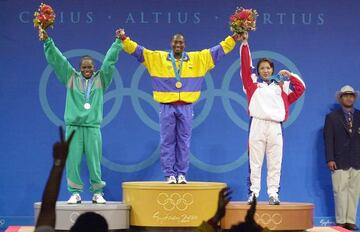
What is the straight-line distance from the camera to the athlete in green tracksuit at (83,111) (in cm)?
694

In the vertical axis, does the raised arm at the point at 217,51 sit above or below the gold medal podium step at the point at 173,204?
above

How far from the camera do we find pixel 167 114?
7.10 meters

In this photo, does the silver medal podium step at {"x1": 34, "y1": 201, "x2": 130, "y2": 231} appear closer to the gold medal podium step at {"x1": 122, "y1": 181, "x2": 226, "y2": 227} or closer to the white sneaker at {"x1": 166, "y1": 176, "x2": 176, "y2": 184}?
the gold medal podium step at {"x1": 122, "y1": 181, "x2": 226, "y2": 227}

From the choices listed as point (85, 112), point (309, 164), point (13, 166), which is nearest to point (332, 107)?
point (309, 164)

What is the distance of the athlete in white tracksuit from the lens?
7.03m

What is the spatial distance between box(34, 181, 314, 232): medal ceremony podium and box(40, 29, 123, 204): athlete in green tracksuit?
0.97 feet

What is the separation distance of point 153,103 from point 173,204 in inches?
85.6

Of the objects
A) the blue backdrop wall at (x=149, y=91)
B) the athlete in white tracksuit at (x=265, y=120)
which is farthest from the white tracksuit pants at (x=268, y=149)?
the blue backdrop wall at (x=149, y=91)

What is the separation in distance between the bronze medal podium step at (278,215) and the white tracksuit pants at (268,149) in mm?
315

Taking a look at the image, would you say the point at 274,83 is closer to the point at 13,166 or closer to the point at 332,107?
the point at 332,107

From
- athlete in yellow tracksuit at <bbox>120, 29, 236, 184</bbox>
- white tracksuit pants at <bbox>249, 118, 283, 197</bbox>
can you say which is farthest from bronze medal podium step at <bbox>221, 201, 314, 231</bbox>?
athlete in yellow tracksuit at <bbox>120, 29, 236, 184</bbox>

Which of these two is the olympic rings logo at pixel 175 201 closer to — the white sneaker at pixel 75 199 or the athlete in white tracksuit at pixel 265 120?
the athlete in white tracksuit at pixel 265 120

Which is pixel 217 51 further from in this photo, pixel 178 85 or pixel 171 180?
pixel 171 180

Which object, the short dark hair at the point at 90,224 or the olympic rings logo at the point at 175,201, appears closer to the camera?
the short dark hair at the point at 90,224
